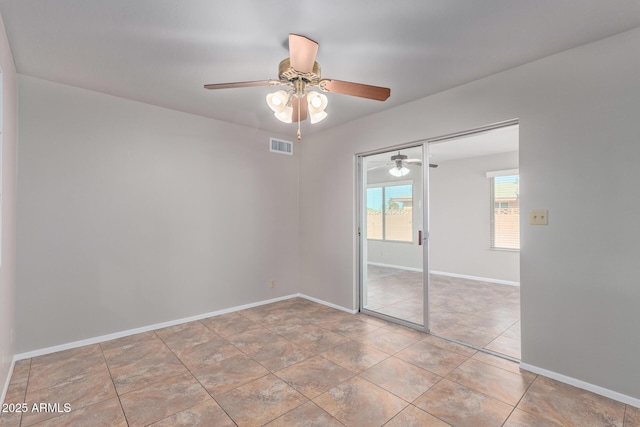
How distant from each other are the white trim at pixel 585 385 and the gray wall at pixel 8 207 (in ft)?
13.0

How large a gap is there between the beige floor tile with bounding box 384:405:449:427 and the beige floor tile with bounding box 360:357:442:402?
0.44 ft

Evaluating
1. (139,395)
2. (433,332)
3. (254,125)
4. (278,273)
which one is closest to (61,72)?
(254,125)

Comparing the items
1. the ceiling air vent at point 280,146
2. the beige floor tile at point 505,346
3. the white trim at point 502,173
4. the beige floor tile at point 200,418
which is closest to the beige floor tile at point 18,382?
the beige floor tile at point 200,418

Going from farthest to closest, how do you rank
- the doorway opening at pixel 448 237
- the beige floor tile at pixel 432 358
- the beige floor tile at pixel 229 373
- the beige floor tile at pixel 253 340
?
the doorway opening at pixel 448 237 → the beige floor tile at pixel 253 340 → the beige floor tile at pixel 432 358 → the beige floor tile at pixel 229 373

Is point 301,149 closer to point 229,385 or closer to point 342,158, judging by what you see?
point 342,158

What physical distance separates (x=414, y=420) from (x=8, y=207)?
3.34 m

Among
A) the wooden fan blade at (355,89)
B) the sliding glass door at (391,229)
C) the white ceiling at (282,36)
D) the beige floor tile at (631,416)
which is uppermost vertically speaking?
the white ceiling at (282,36)

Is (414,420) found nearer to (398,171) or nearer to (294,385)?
(294,385)

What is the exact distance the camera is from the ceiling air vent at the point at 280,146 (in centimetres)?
445

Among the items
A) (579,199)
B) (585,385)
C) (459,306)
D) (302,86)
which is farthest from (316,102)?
(459,306)

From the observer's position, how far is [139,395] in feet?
6.98

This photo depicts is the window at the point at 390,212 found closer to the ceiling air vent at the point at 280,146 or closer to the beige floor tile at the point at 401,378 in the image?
the ceiling air vent at the point at 280,146

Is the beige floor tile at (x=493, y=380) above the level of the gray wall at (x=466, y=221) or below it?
below

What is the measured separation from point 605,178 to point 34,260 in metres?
4.77
